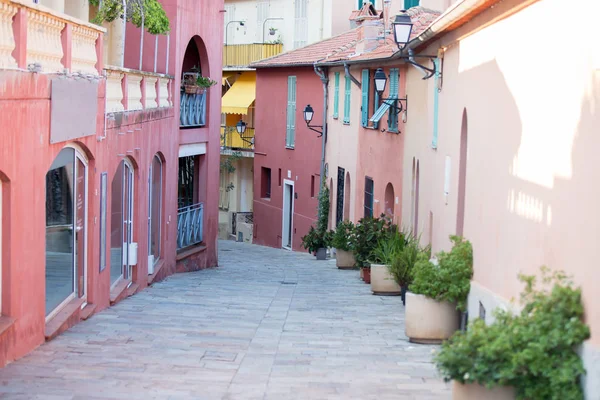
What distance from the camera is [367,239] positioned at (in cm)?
1942

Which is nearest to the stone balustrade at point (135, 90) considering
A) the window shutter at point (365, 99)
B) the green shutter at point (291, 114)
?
the window shutter at point (365, 99)

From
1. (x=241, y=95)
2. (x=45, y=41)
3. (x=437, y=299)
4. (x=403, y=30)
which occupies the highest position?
(x=403, y=30)

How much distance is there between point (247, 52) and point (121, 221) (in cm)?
2710

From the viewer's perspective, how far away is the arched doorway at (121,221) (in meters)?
15.0

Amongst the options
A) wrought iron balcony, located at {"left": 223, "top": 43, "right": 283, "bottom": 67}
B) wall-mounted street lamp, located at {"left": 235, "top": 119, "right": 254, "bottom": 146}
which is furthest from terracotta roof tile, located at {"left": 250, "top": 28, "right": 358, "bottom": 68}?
wrought iron balcony, located at {"left": 223, "top": 43, "right": 283, "bottom": 67}

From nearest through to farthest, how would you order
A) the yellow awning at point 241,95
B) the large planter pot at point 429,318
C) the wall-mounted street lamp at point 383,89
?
the large planter pot at point 429,318 < the wall-mounted street lamp at point 383,89 < the yellow awning at point 241,95

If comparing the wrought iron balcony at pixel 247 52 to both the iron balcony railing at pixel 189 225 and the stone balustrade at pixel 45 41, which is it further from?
the stone balustrade at pixel 45 41

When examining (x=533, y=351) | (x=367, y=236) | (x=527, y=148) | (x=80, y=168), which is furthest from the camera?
(x=367, y=236)

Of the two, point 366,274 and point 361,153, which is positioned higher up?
point 361,153

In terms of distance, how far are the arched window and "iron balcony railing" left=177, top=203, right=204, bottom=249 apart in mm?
2596

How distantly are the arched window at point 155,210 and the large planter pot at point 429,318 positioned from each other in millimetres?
8091

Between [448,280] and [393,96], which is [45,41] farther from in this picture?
[393,96]

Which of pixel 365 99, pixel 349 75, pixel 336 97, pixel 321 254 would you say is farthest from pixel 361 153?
pixel 336 97

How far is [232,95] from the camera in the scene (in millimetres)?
41344
